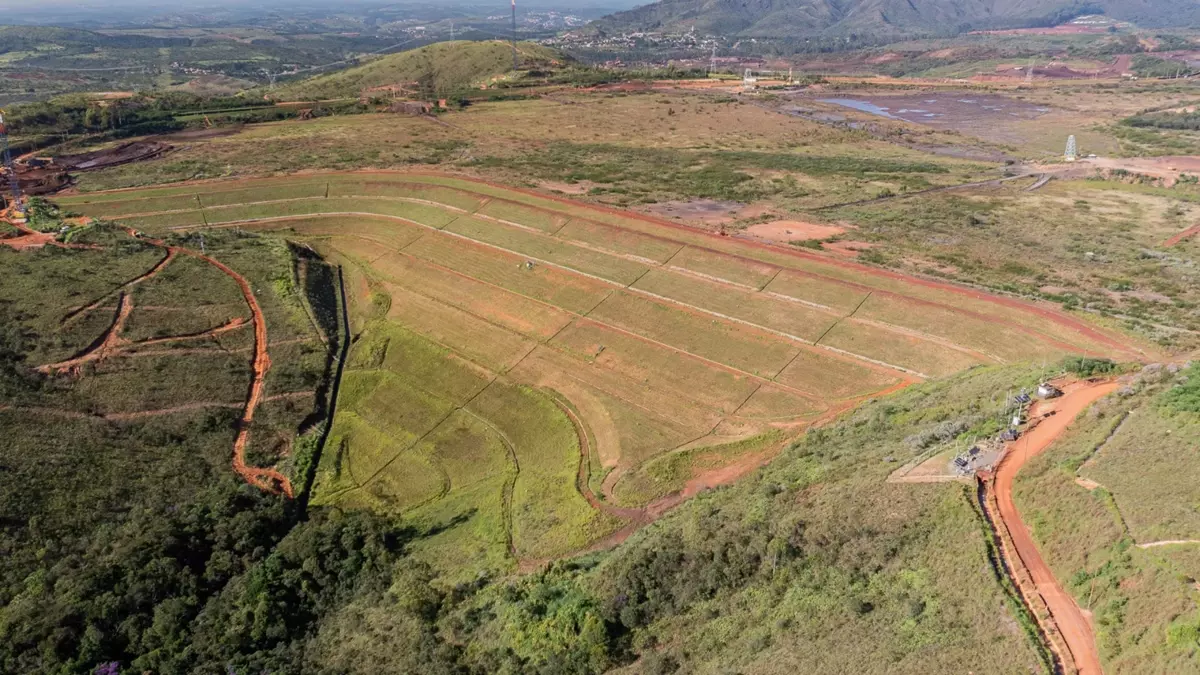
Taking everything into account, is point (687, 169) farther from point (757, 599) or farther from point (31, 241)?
point (757, 599)

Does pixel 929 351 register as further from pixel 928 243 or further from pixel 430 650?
pixel 430 650

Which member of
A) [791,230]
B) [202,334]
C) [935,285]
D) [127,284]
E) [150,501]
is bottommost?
[150,501]

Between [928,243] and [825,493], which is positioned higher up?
[928,243]

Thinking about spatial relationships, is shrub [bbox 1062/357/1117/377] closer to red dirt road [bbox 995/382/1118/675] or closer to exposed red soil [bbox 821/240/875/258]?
red dirt road [bbox 995/382/1118/675]

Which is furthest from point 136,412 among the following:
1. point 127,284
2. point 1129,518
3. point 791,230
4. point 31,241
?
point 791,230

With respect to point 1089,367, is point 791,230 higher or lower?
higher

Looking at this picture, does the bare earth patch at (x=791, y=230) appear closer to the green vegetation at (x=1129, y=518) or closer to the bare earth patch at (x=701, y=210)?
the bare earth patch at (x=701, y=210)

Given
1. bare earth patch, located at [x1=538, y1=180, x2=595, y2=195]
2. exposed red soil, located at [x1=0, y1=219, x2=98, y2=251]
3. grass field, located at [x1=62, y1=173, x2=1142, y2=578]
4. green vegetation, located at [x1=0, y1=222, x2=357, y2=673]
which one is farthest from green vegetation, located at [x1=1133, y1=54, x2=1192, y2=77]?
exposed red soil, located at [x1=0, y1=219, x2=98, y2=251]

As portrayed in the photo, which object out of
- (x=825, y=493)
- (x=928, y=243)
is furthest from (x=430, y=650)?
(x=928, y=243)
